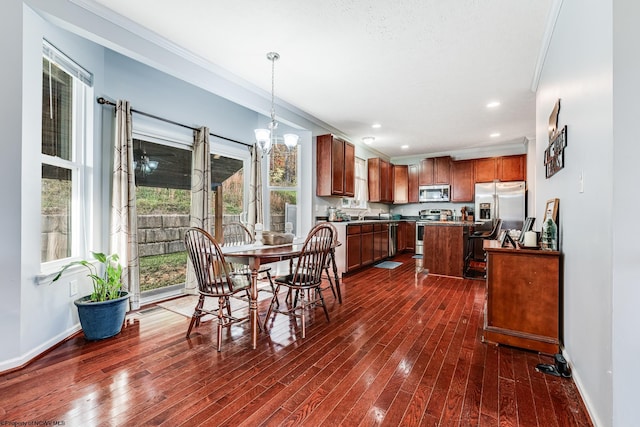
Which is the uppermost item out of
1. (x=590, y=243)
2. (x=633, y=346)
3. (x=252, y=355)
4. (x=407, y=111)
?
(x=407, y=111)

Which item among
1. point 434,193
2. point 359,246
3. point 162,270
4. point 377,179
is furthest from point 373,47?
point 434,193

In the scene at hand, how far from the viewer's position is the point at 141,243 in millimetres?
3492

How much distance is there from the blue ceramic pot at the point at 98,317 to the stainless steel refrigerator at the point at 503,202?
264 inches

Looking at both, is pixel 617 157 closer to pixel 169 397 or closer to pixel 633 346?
pixel 633 346

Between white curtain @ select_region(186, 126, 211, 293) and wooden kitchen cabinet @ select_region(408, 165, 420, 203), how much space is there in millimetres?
5489

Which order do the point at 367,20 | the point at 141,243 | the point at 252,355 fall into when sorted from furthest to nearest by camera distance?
the point at 141,243
the point at 367,20
the point at 252,355

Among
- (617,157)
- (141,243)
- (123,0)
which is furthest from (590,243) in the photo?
(141,243)

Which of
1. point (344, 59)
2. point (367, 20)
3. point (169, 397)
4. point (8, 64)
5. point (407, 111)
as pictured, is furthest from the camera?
point (407, 111)

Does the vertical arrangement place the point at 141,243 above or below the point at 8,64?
below

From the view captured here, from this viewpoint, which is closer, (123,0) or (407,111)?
(123,0)

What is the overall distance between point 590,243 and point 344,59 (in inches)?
104

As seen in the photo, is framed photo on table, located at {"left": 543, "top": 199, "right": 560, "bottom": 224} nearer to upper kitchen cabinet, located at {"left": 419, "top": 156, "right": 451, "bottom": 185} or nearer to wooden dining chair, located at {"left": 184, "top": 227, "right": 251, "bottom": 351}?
wooden dining chair, located at {"left": 184, "top": 227, "right": 251, "bottom": 351}

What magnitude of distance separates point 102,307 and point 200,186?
1.78m

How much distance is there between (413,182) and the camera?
762 centimetres
